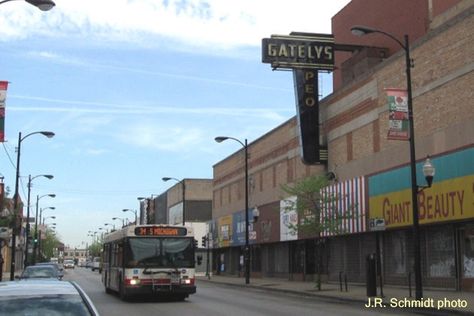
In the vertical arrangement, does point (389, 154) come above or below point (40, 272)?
above

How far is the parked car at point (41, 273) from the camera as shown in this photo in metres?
23.4

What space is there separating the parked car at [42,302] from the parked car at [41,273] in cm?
1719

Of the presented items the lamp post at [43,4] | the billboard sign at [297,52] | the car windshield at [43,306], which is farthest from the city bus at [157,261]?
the billboard sign at [297,52]

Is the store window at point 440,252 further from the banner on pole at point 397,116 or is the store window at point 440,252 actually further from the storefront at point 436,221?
the banner on pole at point 397,116

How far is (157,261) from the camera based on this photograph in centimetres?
2262

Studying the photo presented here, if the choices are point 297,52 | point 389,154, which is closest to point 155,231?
point 389,154

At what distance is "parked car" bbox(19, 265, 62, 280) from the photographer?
23.4 m

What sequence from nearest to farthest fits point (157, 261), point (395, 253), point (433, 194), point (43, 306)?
point (43, 306)
point (157, 261)
point (433, 194)
point (395, 253)

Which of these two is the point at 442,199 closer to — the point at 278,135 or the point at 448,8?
the point at 448,8

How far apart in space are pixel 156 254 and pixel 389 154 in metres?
12.9

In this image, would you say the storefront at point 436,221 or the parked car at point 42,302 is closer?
the parked car at point 42,302

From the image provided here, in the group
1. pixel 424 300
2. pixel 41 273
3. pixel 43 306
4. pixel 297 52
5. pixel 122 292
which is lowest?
pixel 424 300

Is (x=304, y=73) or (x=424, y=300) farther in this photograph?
(x=304, y=73)

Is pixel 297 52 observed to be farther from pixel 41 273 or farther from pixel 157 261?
pixel 41 273
